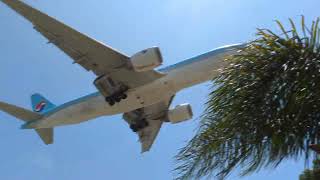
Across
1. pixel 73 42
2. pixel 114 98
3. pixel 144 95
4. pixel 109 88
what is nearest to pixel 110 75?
pixel 109 88

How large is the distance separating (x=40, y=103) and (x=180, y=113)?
12772mm

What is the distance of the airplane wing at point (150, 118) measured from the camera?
41.4 m

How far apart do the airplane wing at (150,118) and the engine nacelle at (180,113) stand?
1.47 meters

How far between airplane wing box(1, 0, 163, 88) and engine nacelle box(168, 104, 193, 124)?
581 cm

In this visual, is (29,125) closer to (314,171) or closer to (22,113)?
(22,113)

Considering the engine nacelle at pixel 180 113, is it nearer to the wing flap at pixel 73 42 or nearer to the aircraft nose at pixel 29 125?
the wing flap at pixel 73 42

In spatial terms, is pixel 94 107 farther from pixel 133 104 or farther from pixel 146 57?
pixel 146 57

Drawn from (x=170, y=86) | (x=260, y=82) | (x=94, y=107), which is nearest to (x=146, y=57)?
(x=170, y=86)

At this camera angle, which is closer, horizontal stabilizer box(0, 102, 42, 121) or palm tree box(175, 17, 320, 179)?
palm tree box(175, 17, 320, 179)

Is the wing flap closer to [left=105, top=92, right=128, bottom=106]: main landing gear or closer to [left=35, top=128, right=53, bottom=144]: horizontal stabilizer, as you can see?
[left=105, top=92, right=128, bottom=106]: main landing gear

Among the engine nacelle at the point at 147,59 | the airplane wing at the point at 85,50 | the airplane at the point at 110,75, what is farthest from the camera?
the engine nacelle at the point at 147,59

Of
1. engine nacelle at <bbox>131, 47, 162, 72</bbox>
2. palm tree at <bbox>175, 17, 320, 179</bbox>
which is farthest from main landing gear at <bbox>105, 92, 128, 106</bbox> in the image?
palm tree at <bbox>175, 17, 320, 179</bbox>

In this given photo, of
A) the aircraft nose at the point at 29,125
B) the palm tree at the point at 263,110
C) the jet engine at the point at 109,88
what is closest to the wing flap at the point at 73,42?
the jet engine at the point at 109,88

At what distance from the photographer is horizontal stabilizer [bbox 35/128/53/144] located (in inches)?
1564
